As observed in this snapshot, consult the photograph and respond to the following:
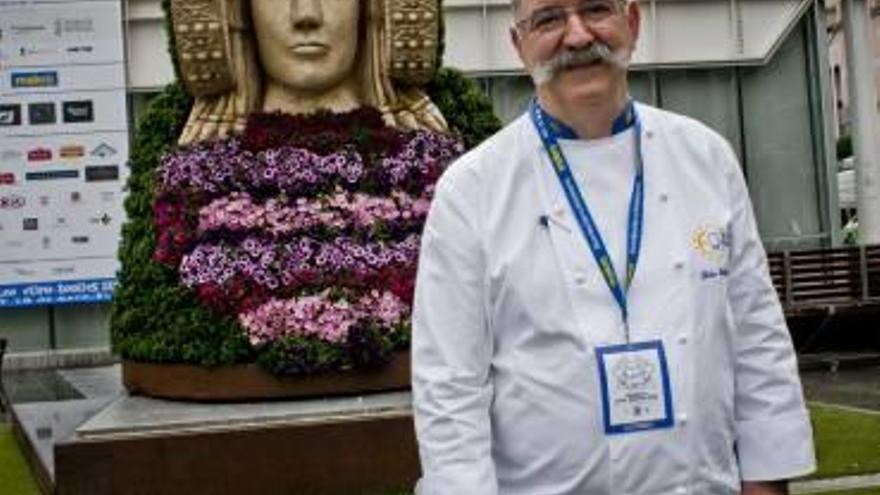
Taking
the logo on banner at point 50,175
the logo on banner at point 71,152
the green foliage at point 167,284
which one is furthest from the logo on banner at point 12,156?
the green foliage at point 167,284

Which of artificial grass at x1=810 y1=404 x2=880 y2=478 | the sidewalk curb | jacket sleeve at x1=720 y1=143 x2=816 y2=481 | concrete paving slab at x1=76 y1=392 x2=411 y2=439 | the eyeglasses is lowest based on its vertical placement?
the sidewalk curb

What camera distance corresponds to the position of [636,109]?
2916 mm

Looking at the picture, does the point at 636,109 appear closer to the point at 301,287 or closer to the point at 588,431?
the point at 588,431

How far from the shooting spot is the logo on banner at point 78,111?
19.8 m

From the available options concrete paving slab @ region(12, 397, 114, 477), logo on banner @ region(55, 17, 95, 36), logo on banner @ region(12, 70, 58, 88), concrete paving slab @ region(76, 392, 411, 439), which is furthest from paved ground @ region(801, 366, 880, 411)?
logo on banner @ region(12, 70, 58, 88)

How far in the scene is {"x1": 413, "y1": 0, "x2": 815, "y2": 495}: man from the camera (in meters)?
2.70

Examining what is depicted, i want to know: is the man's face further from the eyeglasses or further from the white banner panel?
the white banner panel

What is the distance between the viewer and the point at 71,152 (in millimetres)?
19859

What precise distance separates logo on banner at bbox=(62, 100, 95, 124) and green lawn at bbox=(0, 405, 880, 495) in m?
8.56

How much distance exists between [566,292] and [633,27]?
588mm

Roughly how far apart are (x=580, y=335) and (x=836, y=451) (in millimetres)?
7087

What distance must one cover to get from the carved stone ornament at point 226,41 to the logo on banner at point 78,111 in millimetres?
10526

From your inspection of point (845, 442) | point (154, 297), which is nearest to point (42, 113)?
point (154, 297)

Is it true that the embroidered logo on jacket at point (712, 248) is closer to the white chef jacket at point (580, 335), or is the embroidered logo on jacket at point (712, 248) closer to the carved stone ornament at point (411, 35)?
the white chef jacket at point (580, 335)
